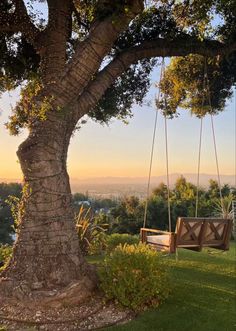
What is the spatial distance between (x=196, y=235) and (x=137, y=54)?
151 inches

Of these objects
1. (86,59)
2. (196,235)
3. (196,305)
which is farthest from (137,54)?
(196,305)

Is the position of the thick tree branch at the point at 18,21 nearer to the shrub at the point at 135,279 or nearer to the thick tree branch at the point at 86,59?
the thick tree branch at the point at 86,59

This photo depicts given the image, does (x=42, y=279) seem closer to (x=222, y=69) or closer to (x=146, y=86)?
(x=146, y=86)

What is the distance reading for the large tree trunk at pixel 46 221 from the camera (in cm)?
639

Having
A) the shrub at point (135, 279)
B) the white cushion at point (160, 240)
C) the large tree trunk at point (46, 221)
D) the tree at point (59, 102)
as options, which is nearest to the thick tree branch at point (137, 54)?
the tree at point (59, 102)

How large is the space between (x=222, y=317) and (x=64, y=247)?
2.45 meters

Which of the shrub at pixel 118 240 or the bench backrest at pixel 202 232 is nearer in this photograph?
the bench backrest at pixel 202 232

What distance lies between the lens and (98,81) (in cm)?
746

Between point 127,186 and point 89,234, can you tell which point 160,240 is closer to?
point 89,234

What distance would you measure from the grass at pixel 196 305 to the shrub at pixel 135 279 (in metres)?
0.20

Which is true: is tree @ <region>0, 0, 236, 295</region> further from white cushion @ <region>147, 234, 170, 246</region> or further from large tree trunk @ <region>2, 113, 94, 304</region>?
white cushion @ <region>147, 234, 170, 246</region>

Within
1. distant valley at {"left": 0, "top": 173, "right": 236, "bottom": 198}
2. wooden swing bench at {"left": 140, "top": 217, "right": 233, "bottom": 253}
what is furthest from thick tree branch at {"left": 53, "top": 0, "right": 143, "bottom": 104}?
distant valley at {"left": 0, "top": 173, "right": 236, "bottom": 198}

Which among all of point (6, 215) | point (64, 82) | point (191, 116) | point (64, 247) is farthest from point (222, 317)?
point (6, 215)

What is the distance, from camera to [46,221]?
6.51m
